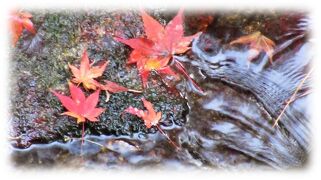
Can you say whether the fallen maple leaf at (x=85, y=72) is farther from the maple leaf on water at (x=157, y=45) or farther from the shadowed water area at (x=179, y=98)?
the maple leaf on water at (x=157, y=45)

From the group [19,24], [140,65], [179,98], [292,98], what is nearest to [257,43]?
[292,98]

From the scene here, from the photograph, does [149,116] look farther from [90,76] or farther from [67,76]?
[67,76]

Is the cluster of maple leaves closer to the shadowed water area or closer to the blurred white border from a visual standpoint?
the shadowed water area

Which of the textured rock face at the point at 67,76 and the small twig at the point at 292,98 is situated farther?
the small twig at the point at 292,98

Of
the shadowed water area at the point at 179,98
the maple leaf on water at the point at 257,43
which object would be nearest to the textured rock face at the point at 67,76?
the shadowed water area at the point at 179,98

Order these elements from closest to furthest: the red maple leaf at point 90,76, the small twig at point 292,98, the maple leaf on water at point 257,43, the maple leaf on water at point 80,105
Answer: the maple leaf on water at point 80,105, the red maple leaf at point 90,76, the small twig at point 292,98, the maple leaf on water at point 257,43

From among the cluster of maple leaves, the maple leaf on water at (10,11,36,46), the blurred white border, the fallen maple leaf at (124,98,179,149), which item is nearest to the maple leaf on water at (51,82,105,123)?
the cluster of maple leaves

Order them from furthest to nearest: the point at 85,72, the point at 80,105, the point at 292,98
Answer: the point at 292,98
the point at 85,72
the point at 80,105

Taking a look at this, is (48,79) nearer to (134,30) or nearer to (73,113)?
(73,113)

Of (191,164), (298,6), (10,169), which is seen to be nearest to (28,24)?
(10,169)
